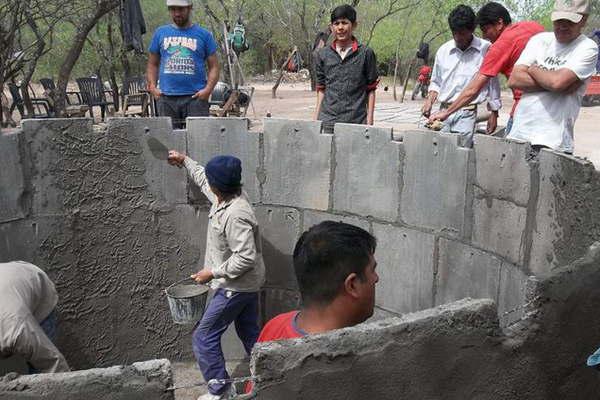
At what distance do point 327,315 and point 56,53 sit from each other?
24.2 meters

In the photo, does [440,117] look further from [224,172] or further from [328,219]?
[224,172]

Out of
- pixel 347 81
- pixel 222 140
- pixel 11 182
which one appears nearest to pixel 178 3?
pixel 222 140

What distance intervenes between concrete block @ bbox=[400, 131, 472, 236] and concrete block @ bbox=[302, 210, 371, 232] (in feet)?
1.27

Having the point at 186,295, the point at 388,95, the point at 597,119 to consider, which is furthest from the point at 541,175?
the point at 388,95

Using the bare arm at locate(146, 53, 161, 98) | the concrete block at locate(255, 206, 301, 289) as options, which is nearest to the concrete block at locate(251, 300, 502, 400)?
the concrete block at locate(255, 206, 301, 289)

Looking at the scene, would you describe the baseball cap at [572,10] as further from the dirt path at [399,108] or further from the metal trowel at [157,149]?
the dirt path at [399,108]

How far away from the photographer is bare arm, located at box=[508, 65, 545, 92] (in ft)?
13.5

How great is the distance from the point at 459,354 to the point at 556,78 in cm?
251

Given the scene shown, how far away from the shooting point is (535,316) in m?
2.21

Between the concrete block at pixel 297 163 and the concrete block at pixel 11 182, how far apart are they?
6.60 ft

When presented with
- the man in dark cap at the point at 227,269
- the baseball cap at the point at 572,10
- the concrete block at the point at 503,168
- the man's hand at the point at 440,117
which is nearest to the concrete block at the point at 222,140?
the man in dark cap at the point at 227,269

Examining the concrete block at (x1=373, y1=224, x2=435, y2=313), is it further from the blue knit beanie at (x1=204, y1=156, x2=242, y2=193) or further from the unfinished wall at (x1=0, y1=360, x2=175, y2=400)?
the unfinished wall at (x1=0, y1=360, x2=175, y2=400)

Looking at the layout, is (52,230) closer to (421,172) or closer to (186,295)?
(186,295)

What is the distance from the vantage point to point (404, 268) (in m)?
5.18
